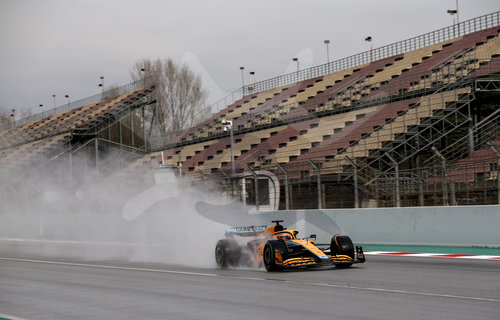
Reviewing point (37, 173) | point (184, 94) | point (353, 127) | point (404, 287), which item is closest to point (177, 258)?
point (404, 287)

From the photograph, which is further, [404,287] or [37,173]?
[37,173]

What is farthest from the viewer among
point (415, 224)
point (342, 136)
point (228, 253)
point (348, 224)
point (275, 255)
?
point (342, 136)

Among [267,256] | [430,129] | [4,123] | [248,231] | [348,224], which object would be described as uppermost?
[4,123]

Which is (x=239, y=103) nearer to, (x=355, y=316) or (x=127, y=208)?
(x=127, y=208)

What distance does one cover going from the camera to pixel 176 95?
2021 inches

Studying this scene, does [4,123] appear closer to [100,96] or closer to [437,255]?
[100,96]

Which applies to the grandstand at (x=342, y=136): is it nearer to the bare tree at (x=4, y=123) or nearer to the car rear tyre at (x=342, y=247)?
the car rear tyre at (x=342, y=247)

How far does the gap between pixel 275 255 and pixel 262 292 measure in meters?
2.69

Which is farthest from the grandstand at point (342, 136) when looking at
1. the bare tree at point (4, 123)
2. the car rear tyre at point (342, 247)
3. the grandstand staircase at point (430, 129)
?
the bare tree at point (4, 123)

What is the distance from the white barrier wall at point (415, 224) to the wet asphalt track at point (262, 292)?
Answer: 106 inches

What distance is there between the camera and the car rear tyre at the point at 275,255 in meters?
11.6

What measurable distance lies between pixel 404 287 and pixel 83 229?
71.1 feet

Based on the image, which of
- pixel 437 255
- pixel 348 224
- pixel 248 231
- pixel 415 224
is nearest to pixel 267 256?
pixel 248 231

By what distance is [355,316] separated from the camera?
6672 millimetres
